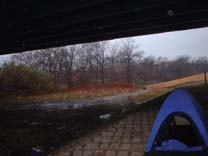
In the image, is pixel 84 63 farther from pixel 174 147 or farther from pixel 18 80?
pixel 174 147

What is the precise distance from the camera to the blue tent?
3946 millimetres

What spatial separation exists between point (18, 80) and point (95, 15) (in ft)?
64.9

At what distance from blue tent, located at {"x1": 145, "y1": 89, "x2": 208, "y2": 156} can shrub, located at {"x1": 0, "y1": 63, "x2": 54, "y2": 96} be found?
89.3 ft

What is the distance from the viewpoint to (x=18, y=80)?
99.1ft

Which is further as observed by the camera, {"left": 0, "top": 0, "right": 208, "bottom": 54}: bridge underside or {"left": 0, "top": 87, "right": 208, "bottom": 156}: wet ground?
{"left": 0, "top": 0, "right": 208, "bottom": 54}: bridge underside

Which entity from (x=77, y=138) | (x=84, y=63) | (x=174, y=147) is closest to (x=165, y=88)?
(x=84, y=63)

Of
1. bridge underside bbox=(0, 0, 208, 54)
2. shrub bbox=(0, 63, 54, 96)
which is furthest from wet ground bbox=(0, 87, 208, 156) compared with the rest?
shrub bbox=(0, 63, 54, 96)

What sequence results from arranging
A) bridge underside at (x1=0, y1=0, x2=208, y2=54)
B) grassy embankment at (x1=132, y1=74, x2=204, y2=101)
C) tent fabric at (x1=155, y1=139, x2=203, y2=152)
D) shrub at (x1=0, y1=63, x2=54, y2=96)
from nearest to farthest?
tent fabric at (x1=155, y1=139, x2=203, y2=152) → bridge underside at (x1=0, y1=0, x2=208, y2=54) → grassy embankment at (x1=132, y1=74, x2=204, y2=101) → shrub at (x1=0, y1=63, x2=54, y2=96)

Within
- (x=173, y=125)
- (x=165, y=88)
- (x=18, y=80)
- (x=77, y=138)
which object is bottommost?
(x=77, y=138)

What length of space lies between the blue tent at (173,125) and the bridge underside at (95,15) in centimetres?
737

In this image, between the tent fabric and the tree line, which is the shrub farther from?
the tent fabric

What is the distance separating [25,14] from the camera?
12766 millimetres

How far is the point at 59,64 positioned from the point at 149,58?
705 inches

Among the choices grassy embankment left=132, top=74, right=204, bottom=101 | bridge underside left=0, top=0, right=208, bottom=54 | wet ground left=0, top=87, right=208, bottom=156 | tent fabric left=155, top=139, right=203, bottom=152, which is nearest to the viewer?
tent fabric left=155, top=139, right=203, bottom=152
